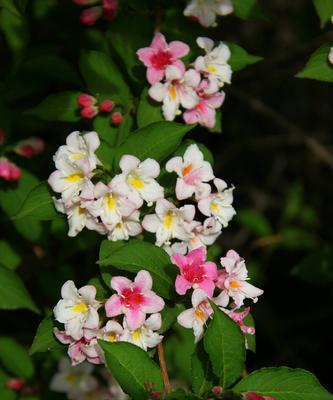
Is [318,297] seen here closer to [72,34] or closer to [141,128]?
[72,34]

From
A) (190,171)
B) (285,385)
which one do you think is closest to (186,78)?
(190,171)

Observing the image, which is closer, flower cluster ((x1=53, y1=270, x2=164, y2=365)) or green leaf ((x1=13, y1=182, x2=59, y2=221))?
flower cluster ((x1=53, y1=270, x2=164, y2=365))

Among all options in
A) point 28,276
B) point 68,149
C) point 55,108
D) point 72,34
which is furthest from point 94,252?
point 68,149

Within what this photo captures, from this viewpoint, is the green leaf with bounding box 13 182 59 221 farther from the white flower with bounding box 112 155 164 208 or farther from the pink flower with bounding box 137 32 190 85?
the pink flower with bounding box 137 32 190 85

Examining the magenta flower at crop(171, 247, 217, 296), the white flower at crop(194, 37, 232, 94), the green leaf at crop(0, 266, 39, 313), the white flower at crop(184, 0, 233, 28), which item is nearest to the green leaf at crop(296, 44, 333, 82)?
the white flower at crop(194, 37, 232, 94)

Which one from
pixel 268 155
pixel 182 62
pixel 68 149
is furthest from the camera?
pixel 268 155

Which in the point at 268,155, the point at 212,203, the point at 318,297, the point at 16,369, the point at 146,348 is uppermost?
the point at 212,203

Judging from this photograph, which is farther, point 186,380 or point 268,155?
point 268,155
